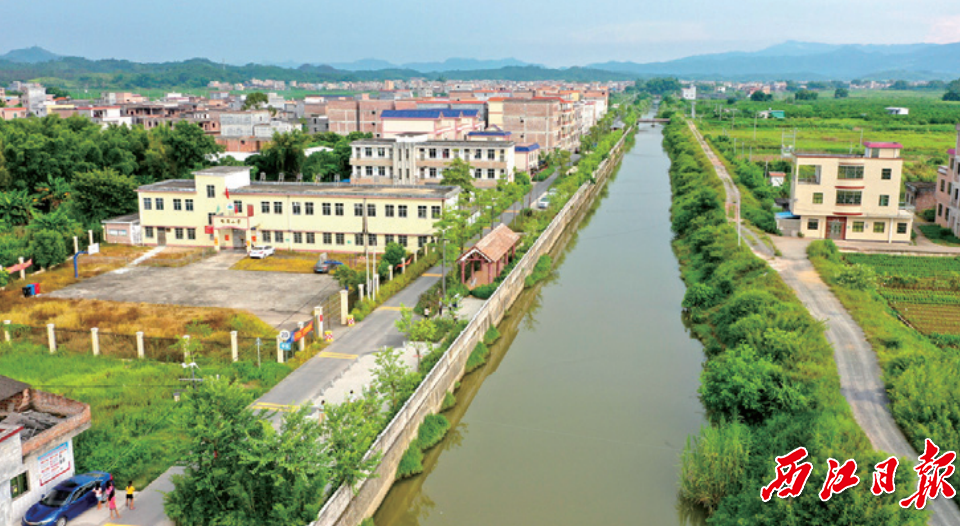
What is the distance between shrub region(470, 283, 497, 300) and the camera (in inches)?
946

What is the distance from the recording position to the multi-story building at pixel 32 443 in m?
11.1

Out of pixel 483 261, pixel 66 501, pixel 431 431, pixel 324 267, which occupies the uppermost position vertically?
pixel 483 261

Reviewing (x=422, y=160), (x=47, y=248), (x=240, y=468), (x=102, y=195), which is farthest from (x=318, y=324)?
(x=422, y=160)

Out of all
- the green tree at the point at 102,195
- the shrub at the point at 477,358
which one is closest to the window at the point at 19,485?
the shrub at the point at 477,358

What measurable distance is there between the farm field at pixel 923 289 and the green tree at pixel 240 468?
670 inches

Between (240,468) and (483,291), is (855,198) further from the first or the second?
(240,468)

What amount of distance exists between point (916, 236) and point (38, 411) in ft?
111

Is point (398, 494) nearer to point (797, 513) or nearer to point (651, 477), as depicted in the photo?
point (651, 477)

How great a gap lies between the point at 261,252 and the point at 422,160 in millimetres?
17827

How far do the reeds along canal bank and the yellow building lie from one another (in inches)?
221

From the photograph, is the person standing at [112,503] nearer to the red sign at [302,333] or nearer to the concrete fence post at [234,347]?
the concrete fence post at [234,347]

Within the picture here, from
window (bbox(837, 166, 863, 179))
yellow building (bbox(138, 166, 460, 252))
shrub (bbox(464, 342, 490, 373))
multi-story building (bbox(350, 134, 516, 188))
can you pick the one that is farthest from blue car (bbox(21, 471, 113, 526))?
multi-story building (bbox(350, 134, 516, 188))

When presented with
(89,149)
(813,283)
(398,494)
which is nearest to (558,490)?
(398,494)

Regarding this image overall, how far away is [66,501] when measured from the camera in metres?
11.7
